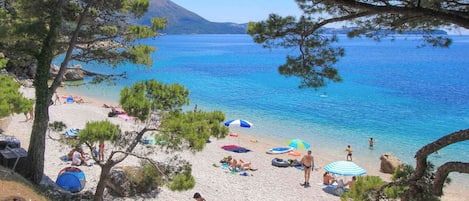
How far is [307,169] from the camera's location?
15633 millimetres

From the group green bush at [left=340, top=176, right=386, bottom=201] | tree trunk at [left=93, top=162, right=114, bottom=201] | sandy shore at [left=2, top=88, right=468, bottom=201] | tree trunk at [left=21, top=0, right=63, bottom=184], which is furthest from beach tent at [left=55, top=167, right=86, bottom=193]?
green bush at [left=340, top=176, right=386, bottom=201]

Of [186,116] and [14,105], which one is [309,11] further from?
[14,105]

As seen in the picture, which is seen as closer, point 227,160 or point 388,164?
point 227,160

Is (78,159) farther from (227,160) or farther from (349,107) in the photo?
(349,107)

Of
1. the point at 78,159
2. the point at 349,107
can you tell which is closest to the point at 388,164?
the point at 78,159

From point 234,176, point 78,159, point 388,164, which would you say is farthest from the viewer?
point 388,164

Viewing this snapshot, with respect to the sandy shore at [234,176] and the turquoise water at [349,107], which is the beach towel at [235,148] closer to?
the sandy shore at [234,176]

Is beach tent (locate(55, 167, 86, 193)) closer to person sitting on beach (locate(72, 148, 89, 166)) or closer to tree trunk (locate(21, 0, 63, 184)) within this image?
A: tree trunk (locate(21, 0, 63, 184))

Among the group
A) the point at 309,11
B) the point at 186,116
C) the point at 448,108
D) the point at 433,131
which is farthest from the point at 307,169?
the point at 448,108

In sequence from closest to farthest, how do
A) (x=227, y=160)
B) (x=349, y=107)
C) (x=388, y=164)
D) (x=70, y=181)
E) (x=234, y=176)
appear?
(x=70, y=181) < (x=234, y=176) < (x=227, y=160) < (x=388, y=164) < (x=349, y=107)

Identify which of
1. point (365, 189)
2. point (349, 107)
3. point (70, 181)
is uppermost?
point (365, 189)

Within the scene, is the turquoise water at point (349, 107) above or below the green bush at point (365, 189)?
below

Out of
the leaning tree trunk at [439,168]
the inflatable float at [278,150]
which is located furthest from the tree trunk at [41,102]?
the inflatable float at [278,150]

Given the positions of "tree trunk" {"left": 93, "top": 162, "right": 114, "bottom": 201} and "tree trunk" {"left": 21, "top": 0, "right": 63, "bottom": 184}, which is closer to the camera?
"tree trunk" {"left": 93, "top": 162, "right": 114, "bottom": 201}
